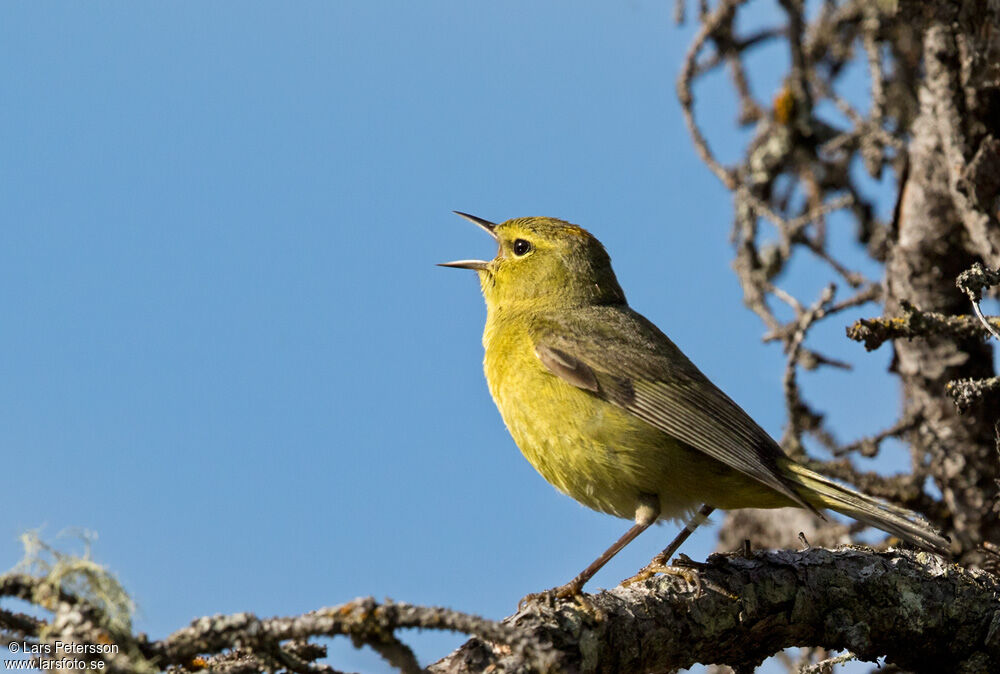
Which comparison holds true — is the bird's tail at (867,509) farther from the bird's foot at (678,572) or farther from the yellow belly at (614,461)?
the bird's foot at (678,572)

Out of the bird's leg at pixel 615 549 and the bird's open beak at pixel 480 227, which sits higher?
the bird's open beak at pixel 480 227

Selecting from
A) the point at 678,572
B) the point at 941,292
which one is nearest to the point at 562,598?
the point at 678,572

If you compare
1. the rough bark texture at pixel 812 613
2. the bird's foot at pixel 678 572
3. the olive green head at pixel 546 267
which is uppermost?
the olive green head at pixel 546 267

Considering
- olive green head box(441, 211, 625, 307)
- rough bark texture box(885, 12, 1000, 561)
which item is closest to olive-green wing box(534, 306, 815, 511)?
olive green head box(441, 211, 625, 307)

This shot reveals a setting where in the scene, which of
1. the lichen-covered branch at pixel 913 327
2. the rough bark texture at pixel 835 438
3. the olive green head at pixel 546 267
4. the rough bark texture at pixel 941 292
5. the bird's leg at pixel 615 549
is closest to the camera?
the rough bark texture at pixel 835 438

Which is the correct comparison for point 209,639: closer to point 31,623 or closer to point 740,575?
point 31,623

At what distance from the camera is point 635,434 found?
4.43 m

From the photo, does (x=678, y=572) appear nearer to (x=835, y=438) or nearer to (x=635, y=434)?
(x=635, y=434)

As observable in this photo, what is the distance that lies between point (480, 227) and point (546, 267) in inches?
24.5

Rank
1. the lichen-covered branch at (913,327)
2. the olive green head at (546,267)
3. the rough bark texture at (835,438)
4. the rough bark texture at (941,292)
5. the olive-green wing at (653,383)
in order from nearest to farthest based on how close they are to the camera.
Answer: the rough bark texture at (835,438) < the lichen-covered branch at (913,327) < the olive-green wing at (653,383) < the rough bark texture at (941,292) < the olive green head at (546,267)

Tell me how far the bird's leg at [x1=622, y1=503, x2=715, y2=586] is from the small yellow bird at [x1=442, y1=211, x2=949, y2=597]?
0.03 meters

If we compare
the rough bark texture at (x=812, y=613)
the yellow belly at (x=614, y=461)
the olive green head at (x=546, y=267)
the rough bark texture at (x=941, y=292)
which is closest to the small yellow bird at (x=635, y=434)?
the yellow belly at (x=614, y=461)

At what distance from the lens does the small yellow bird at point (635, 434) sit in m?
4.23

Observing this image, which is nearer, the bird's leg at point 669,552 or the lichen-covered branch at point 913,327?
the bird's leg at point 669,552
